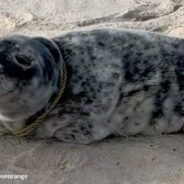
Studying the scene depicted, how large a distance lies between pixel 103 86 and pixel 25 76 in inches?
19.2

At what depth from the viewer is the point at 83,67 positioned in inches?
140

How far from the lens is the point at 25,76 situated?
330 centimetres

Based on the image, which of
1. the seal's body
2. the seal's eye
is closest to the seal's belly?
the seal's body

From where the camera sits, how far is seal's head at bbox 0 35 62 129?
3260 millimetres

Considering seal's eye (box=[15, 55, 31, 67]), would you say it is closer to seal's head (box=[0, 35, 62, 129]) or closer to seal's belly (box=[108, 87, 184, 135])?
seal's head (box=[0, 35, 62, 129])

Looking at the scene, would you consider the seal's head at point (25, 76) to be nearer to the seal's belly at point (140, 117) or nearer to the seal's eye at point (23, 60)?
the seal's eye at point (23, 60)

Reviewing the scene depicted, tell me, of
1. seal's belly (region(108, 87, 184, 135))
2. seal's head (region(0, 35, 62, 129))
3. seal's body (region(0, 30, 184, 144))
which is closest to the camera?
seal's head (region(0, 35, 62, 129))

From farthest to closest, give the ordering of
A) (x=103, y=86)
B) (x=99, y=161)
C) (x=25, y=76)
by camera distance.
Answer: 1. (x=103, y=86)
2. (x=99, y=161)
3. (x=25, y=76)

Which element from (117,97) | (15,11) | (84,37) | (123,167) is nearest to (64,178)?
(123,167)

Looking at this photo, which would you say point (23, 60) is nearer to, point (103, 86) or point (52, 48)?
point (52, 48)

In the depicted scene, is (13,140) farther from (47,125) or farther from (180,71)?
(180,71)

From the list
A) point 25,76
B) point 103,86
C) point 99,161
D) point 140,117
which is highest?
point 25,76

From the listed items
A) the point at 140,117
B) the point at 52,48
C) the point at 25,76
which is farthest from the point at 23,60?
the point at 140,117

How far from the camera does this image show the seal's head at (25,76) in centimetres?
326
